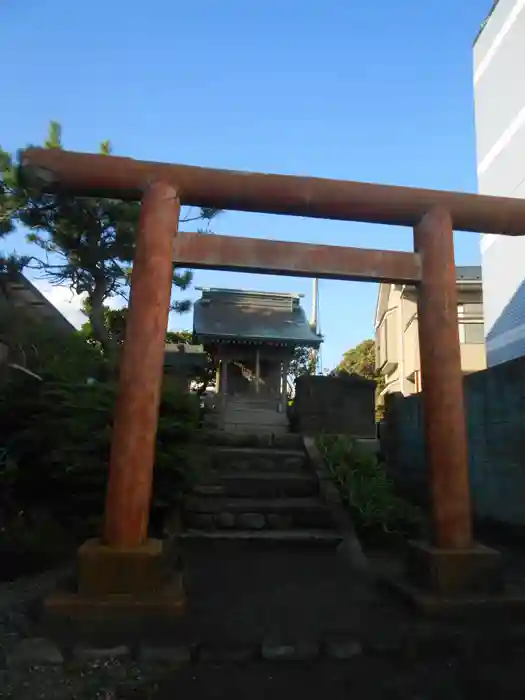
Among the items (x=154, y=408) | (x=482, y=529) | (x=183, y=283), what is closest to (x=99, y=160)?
(x=154, y=408)

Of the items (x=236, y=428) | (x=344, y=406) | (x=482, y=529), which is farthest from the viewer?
(x=236, y=428)

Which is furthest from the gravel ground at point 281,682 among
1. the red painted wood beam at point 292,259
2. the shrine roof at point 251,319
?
the shrine roof at point 251,319

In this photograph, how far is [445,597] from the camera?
448 cm

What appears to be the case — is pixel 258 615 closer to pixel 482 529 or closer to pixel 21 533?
pixel 21 533

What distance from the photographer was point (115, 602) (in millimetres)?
4195

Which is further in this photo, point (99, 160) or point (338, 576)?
point (338, 576)

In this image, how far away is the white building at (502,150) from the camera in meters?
12.0

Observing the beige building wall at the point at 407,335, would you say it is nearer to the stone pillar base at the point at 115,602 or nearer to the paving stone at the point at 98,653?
the stone pillar base at the point at 115,602

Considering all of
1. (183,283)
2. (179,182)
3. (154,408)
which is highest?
(183,283)

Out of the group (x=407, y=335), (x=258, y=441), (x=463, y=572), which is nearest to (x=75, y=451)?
(x=463, y=572)

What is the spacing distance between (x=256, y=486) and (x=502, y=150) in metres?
9.49

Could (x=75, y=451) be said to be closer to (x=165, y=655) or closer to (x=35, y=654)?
(x=35, y=654)

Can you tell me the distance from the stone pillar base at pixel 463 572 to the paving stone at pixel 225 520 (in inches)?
139

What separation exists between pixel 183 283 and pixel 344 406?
21.1 feet
